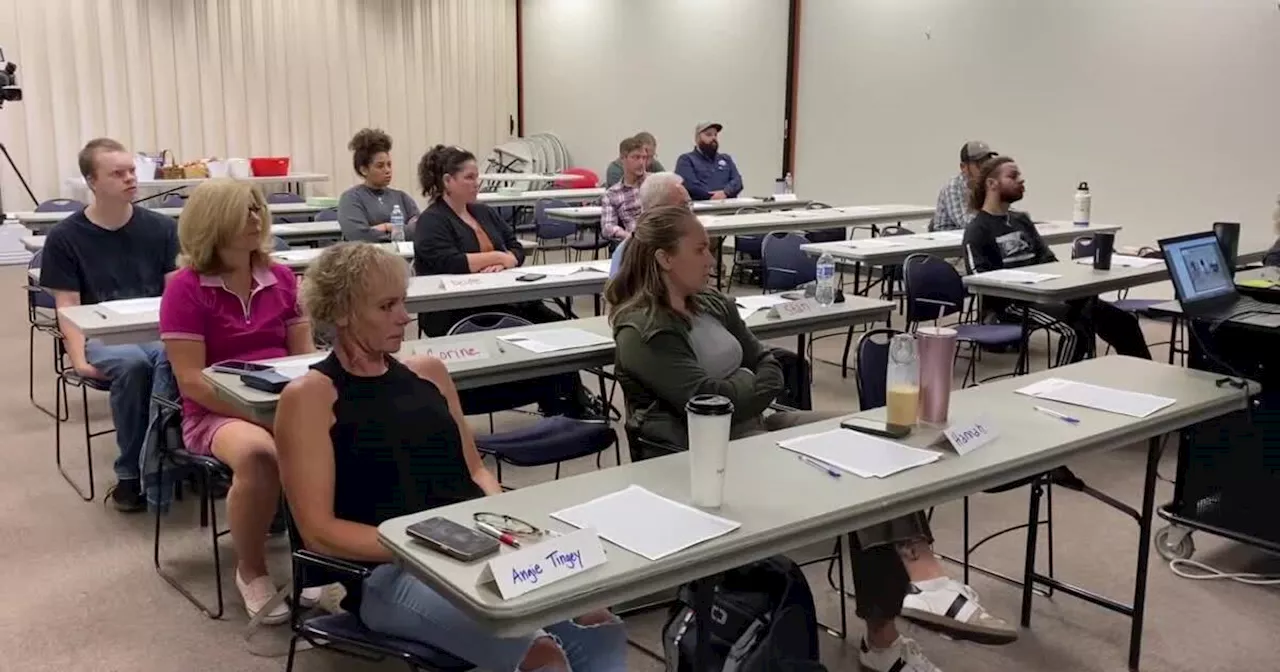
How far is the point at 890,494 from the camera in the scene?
5.94 ft

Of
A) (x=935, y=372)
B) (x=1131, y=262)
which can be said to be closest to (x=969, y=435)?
(x=935, y=372)

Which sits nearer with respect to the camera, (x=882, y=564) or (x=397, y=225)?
(x=882, y=564)

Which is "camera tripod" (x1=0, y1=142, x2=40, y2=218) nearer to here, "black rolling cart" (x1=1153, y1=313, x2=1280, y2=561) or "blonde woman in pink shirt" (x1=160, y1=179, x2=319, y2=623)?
"blonde woman in pink shirt" (x1=160, y1=179, x2=319, y2=623)

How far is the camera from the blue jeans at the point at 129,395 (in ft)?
11.5

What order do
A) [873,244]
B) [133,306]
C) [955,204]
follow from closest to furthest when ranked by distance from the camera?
1. [133,306]
2. [873,244]
3. [955,204]

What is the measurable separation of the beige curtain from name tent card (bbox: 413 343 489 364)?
339 inches

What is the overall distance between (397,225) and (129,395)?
199cm

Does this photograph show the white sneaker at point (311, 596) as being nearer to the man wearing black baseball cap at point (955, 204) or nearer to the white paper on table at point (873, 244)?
the white paper on table at point (873, 244)

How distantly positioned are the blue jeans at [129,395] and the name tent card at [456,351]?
110cm

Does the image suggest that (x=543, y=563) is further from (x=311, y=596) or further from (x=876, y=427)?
(x=311, y=596)

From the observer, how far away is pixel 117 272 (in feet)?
12.5

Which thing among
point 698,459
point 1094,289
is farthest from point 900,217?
point 698,459

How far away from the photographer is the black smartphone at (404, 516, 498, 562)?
1.53 m

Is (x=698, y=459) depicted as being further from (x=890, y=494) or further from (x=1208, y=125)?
(x=1208, y=125)
